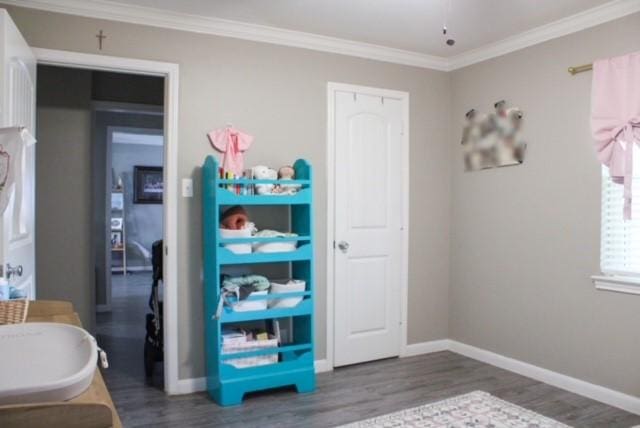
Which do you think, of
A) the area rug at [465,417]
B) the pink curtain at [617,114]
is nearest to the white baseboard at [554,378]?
the area rug at [465,417]

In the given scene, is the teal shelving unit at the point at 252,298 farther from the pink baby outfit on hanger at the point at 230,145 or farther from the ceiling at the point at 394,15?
the ceiling at the point at 394,15

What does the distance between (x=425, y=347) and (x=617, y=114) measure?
→ 2.22 m

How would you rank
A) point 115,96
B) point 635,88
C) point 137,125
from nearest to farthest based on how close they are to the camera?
point 635,88
point 115,96
point 137,125

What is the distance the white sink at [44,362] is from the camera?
2.99 feet

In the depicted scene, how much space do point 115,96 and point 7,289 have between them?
302 cm

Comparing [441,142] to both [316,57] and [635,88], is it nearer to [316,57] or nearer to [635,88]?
[316,57]

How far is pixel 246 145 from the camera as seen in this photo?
329 cm

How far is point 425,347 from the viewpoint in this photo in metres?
4.04

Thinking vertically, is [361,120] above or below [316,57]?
below

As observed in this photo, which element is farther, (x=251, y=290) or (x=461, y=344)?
(x=461, y=344)

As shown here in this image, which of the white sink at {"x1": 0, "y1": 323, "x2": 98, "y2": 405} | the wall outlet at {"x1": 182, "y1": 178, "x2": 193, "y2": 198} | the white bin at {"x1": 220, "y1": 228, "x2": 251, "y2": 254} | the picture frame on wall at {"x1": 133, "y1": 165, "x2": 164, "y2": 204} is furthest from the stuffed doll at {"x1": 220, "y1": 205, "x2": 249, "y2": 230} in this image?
the picture frame on wall at {"x1": 133, "y1": 165, "x2": 164, "y2": 204}

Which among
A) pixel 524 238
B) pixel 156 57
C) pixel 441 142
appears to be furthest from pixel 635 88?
pixel 156 57

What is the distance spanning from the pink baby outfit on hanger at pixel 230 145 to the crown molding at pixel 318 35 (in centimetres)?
65

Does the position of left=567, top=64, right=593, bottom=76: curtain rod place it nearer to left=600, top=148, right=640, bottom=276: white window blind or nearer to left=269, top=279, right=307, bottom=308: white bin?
left=600, top=148, right=640, bottom=276: white window blind
